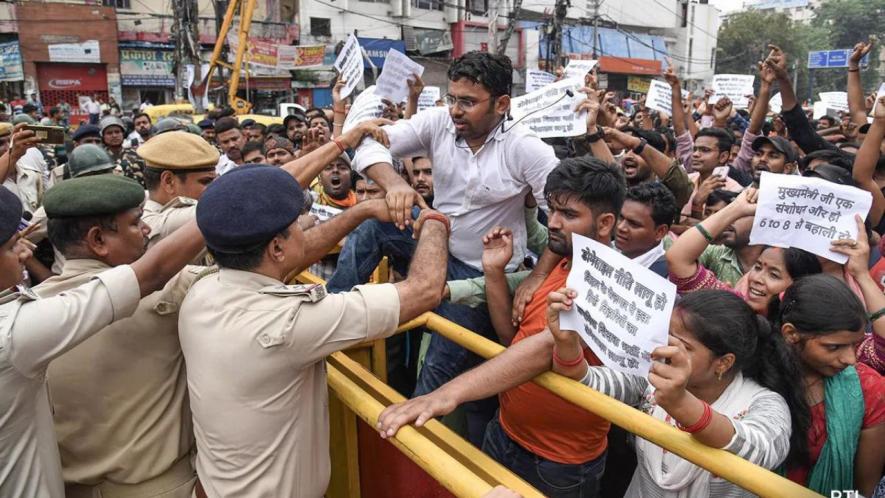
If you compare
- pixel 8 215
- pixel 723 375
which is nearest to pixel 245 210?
pixel 8 215

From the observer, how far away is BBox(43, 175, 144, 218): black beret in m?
2.00

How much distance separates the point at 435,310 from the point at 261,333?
56.7 inches

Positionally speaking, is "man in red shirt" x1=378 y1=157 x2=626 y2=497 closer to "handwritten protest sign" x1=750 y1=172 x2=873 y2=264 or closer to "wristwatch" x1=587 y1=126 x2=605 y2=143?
"handwritten protest sign" x1=750 y1=172 x2=873 y2=264

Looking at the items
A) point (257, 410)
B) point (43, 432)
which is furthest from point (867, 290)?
point (43, 432)

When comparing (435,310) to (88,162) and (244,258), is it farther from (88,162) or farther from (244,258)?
(88,162)

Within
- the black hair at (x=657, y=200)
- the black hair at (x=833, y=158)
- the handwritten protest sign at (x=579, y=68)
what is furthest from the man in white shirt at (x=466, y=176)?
the handwritten protest sign at (x=579, y=68)

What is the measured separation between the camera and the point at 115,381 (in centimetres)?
202

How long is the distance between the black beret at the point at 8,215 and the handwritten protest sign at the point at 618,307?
1637 mm

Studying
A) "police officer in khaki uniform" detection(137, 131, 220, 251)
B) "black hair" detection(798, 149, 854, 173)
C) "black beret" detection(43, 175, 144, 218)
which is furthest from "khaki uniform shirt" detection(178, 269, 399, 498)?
"black hair" detection(798, 149, 854, 173)

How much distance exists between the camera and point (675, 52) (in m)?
53.8

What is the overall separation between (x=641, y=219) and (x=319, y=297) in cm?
→ 198

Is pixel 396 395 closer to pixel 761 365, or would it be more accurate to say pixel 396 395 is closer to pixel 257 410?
pixel 257 410

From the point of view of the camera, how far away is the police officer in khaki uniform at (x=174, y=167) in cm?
294

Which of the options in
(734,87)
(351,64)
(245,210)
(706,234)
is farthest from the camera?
(734,87)
